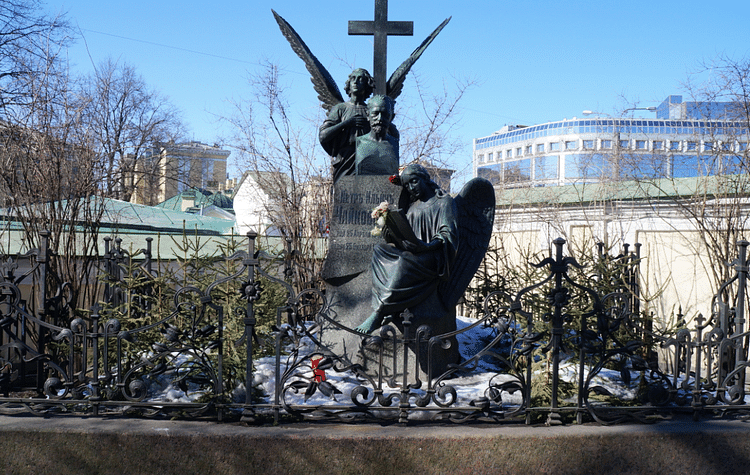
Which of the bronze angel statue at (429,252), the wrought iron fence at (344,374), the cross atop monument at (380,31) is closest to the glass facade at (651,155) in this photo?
the bronze angel statue at (429,252)

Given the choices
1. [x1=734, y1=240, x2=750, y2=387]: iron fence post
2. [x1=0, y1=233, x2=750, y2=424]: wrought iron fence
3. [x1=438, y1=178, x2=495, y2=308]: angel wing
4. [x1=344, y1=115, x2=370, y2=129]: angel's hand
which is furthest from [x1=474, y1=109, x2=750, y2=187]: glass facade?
[x1=344, y1=115, x2=370, y2=129]: angel's hand

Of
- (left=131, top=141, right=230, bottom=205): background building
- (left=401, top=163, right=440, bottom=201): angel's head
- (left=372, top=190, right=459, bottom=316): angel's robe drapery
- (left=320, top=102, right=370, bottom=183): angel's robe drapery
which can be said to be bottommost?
(left=372, top=190, right=459, bottom=316): angel's robe drapery

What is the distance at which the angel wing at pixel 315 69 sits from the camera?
266 inches

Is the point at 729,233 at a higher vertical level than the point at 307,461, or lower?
higher

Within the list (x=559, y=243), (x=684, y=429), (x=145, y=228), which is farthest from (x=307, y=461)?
(x=145, y=228)

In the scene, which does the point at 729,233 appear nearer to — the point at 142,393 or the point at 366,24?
the point at 366,24

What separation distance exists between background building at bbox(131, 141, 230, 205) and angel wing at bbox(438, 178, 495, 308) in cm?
933

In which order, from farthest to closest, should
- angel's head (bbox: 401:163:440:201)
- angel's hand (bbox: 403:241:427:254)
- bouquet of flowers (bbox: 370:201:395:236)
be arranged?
angel's head (bbox: 401:163:440:201)
angel's hand (bbox: 403:241:427:254)
bouquet of flowers (bbox: 370:201:395:236)

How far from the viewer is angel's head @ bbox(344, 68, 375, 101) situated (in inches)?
255

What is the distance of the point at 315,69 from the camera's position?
6770mm

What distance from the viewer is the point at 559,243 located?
4.33m

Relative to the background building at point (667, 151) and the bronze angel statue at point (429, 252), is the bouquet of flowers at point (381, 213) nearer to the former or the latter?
the bronze angel statue at point (429, 252)

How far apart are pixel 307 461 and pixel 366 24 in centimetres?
427

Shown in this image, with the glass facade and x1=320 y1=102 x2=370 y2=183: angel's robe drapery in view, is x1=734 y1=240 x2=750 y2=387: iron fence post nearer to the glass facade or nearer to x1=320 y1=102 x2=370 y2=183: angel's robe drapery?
the glass facade
